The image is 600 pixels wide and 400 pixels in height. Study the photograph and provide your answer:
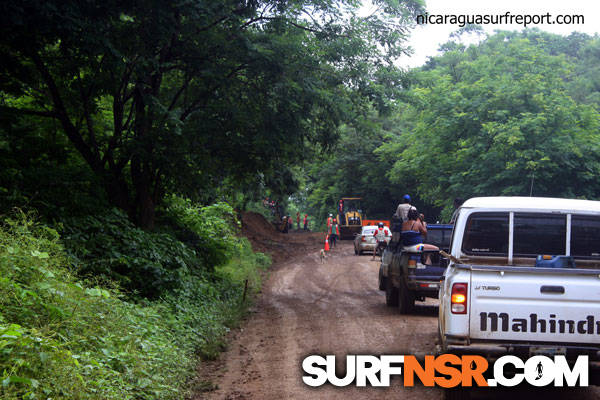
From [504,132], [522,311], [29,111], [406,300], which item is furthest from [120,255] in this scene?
[504,132]

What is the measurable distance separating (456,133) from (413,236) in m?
18.1

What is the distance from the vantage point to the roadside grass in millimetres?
5387

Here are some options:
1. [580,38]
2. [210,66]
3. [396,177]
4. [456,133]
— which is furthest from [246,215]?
[580,38]

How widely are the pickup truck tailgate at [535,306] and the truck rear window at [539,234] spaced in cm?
114

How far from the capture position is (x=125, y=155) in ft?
45.6

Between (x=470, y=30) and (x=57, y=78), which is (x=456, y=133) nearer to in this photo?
(x=57, y=78)

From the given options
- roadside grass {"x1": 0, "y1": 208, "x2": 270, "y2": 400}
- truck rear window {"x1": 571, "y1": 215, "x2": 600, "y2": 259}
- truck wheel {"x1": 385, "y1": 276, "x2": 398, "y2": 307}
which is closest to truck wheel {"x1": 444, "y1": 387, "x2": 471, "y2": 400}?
truck rear window {"x1": 571, "y1": 215, "x2": 600, "y2": 259}

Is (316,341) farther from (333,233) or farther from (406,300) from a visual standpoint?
(333,233)

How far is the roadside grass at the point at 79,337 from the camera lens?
5387mm

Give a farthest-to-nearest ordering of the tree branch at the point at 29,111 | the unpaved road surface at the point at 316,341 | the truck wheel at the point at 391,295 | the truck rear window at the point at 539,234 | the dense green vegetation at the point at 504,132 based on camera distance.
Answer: the dense green vegetation at the point at 504,132 → the truck wheel at the point at 391,295 → the tree branch at the point at 29,111 → the unpaved road surface at the point at 316,341 → the truck rear window at the point at 539,234

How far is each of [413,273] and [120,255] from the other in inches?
234

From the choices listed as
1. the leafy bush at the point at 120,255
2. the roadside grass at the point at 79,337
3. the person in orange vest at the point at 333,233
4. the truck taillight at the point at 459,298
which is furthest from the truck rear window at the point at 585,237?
the person in orange vest at the point at 333,233

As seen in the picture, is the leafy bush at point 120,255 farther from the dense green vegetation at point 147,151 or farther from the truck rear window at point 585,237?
the truck rear window at point 585,237

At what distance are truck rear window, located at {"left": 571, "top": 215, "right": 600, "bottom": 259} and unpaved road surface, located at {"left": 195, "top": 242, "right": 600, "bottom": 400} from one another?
167 cm
